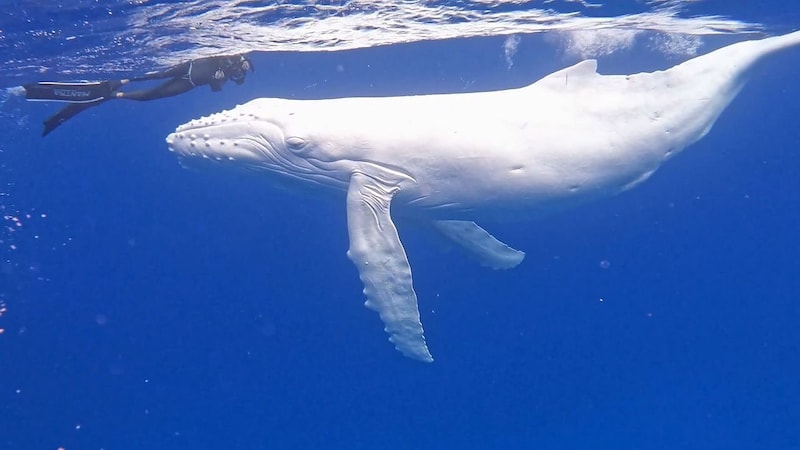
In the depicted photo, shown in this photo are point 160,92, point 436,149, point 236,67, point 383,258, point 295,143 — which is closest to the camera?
point 383,258

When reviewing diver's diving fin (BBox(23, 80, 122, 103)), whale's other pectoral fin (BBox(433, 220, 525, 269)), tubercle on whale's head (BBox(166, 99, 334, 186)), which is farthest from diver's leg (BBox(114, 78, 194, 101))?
whale's other pectoral fin (BBox(433, 220, 525, 269))

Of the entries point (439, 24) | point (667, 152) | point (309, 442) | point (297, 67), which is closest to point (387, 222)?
point (667, 152)

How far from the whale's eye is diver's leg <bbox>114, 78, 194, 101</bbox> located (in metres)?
4.19

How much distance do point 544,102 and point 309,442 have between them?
58.9 ft

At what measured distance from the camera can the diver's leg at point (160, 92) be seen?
11953mm

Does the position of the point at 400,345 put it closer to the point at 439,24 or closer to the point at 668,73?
the point at 668,73

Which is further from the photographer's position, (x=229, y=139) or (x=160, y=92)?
(x=160, y=92)

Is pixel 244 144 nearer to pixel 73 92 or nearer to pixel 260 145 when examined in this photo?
pixel 260 145

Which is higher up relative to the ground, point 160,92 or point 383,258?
point 160,92

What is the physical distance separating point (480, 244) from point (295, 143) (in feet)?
15.0

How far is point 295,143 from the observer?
29.9ft

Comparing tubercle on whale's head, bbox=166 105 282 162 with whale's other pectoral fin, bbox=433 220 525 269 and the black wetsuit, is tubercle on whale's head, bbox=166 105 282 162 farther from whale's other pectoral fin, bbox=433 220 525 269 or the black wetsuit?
whale's other pectoral fin, bbox=433 220 525 269

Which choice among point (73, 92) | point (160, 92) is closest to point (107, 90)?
point (73, 92)

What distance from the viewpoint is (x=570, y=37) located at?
16609 mm
